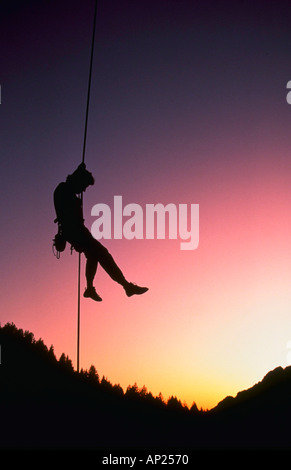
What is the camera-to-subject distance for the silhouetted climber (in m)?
6.79

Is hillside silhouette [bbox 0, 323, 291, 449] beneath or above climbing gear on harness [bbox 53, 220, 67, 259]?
beneath

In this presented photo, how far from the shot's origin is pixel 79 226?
6.86m

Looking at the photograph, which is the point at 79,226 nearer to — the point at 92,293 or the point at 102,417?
the point at 92,293

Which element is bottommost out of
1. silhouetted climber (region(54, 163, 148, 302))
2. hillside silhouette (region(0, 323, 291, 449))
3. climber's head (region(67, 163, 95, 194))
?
hillside silhouette (region(0, 323, 291, 449))

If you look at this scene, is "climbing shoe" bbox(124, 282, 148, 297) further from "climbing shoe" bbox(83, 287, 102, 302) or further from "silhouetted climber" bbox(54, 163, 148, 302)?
"climbing shoe" bbox(83, 287, 102, 302)

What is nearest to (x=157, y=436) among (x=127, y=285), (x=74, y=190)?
(x=127, y=285)

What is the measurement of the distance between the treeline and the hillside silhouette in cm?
3

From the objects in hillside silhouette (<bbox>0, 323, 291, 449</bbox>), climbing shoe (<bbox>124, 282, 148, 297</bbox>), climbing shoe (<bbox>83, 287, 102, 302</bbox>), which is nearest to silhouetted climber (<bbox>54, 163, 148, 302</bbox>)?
climbing shoe (<bbox>124, 282, 148, 297</bbox>)

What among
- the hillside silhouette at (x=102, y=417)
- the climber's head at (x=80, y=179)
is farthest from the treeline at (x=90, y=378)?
the climber's head at (x=80, y=179)

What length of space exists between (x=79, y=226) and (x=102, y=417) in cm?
446

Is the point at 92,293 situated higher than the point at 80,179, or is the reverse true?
the point at 80,179

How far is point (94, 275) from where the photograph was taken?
7.21 meters

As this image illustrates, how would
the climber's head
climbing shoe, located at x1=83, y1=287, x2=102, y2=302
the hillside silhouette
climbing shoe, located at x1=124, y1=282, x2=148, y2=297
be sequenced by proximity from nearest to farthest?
the climber's head
climbing shoe, located at x1=124, y1=282, x2=148, y2=297
climbing shoe, located at x1=83, y1=287, x2=102, y2=302
the hillside silhouette

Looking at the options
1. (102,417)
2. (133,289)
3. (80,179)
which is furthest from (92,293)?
(102,417)
